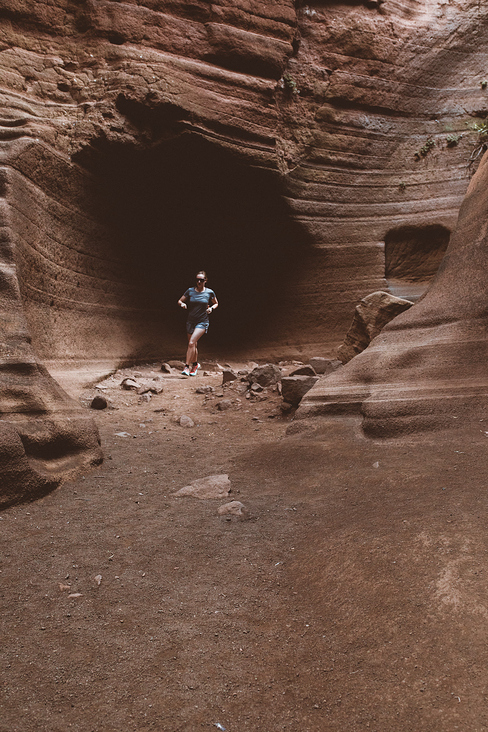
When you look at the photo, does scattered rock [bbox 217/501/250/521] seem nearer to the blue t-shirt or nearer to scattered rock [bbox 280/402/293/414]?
scattered rock [bbox 280/402/293/414]

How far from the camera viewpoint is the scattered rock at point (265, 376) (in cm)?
728

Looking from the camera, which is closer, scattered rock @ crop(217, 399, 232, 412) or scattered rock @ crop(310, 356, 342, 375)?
scattered rock @ crop(217, 399, 232, 412)

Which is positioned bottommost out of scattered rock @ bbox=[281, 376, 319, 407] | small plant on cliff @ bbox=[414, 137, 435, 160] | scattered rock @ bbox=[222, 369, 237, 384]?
scattered rock @ bbox=[222, 369, 237, 384]

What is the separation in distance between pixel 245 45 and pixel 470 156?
5433 millimetres

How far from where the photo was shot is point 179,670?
170 centimetres

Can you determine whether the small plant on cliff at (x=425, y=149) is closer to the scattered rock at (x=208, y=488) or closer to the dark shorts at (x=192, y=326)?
the dark shorts at (x=192, y=326)

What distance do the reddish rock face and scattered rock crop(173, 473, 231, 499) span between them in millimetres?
3722

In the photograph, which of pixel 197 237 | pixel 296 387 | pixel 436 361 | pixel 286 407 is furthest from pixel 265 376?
pixel 197 237

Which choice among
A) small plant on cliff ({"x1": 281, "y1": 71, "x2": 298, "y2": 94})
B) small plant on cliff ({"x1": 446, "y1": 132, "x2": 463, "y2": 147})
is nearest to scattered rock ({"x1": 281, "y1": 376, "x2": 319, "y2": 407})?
small plant on cliff ({"x1": 281, "y1": 71, "x2": 298, "y2": 94})

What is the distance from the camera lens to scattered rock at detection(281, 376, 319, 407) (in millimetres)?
5793

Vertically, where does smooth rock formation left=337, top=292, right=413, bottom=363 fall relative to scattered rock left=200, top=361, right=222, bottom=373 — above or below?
above

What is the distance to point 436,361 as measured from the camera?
4129 mm

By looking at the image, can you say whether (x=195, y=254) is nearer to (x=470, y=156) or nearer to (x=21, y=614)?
(x=470, y=156)

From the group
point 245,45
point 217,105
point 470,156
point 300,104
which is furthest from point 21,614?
point 470,156
